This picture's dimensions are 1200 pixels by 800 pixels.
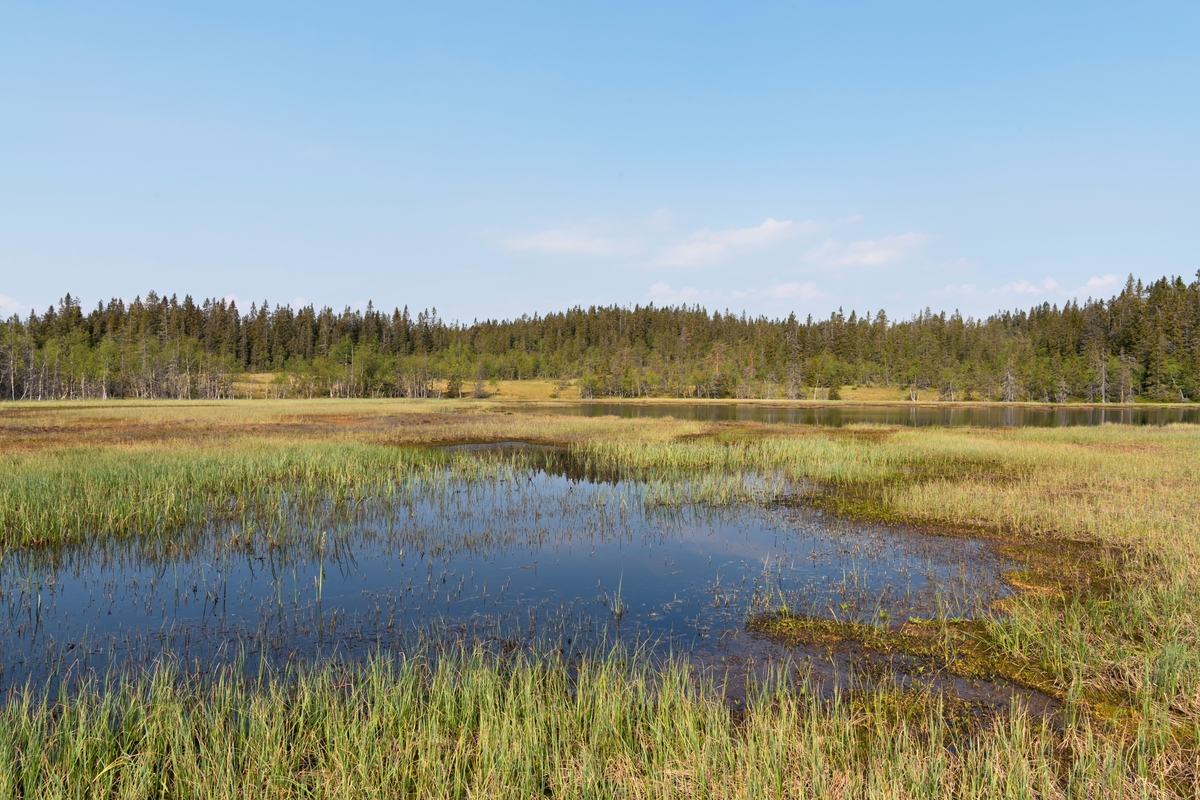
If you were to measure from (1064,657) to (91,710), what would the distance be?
12.1 m

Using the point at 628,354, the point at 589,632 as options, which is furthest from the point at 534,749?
the point at 628,354

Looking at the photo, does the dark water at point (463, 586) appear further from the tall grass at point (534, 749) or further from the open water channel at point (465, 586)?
the tall grass at point (534, 749)

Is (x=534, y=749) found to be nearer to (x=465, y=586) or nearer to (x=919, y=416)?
(x=465, y=586)

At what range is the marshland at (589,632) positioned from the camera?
17.5 ft

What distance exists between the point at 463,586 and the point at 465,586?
0.04 metres

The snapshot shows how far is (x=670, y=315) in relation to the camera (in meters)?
199

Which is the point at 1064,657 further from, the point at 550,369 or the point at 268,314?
the point at 268,314

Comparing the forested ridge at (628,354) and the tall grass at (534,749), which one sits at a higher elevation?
the forested ridge at (628,354)

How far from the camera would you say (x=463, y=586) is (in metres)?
11.7

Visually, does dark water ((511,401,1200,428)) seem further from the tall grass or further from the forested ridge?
the tall grass

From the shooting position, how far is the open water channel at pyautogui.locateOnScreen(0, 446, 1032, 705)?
8.98 m

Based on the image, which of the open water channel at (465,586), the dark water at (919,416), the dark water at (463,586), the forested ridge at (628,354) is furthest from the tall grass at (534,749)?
the forested ridge at (628,354)

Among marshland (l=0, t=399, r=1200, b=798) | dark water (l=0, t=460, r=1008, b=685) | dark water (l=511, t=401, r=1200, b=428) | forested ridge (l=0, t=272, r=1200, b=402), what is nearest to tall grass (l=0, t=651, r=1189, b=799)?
marshland (l=0, t=399, r=1200, b=798)

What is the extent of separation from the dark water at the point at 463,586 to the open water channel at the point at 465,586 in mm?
47
